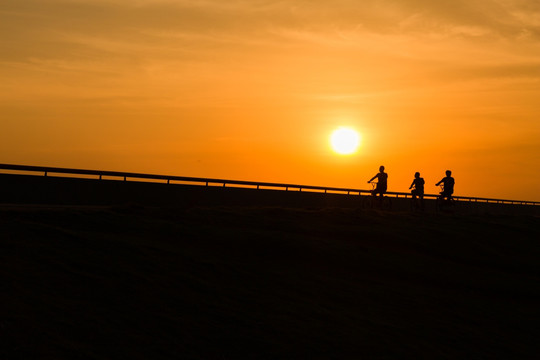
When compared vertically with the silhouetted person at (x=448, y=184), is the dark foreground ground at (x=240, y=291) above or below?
below

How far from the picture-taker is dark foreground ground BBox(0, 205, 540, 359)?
36.1 feet

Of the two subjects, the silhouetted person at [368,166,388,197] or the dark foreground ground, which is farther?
the silhouetted person at [368,166,388,197]

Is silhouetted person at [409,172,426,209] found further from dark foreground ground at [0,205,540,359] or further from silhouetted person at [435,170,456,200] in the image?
dark foreground ground at [0,205,540,359]

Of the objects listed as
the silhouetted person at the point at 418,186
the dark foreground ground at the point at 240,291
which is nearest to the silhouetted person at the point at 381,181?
the silhouetted person at the point at 418,186

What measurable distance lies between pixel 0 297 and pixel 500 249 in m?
20.5

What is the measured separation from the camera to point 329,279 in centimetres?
1745

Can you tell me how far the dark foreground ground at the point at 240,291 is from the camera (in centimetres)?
1100

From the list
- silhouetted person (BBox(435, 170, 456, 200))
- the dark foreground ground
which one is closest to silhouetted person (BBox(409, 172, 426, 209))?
silhouetted person (BBox(435, 170, 456, 200))

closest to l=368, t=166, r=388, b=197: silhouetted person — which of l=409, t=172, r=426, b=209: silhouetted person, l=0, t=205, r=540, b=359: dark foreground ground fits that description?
l=409, t=172, r=426, b=209: silhouetted person

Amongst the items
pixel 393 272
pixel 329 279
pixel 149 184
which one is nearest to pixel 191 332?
pixel 329 279

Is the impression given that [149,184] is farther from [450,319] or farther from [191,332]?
[191,332]

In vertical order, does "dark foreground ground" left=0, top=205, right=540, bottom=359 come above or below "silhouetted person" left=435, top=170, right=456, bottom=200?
below

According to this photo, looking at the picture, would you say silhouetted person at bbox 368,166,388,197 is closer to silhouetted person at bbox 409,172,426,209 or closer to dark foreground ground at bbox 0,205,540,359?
silhouetted person at bbox 409,172,426,209

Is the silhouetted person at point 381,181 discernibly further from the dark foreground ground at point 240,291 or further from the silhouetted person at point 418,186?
the dark foreground ground at point 240,291
